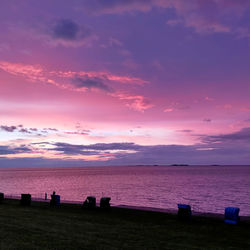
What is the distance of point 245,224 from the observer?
19328 millimetres

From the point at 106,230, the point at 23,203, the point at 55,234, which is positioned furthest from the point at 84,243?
the point at 23,203

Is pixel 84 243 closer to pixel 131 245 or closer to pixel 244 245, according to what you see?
pixel 131 245

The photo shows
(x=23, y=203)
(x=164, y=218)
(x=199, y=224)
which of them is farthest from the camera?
(x=23, y=203)

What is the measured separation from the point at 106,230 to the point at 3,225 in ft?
16.7

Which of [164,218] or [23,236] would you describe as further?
[164,218]

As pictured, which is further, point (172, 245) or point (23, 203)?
point (23, 203)

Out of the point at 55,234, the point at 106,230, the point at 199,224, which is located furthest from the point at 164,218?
the point at 55,234

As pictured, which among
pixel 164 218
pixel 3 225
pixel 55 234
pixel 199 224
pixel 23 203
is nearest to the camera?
pixel 55 234

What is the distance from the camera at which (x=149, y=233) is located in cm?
1467

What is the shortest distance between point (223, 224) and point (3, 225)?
1353 cm

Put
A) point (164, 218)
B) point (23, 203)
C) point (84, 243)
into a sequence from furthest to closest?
point (23, 203) < point (164, 218) < point (84, 243)

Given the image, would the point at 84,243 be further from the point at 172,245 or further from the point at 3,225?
the point at 3,225

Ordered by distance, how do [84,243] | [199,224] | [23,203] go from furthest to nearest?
[23,203]
[199,224]
[84,243]

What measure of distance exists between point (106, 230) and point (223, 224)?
8656 millimetres
